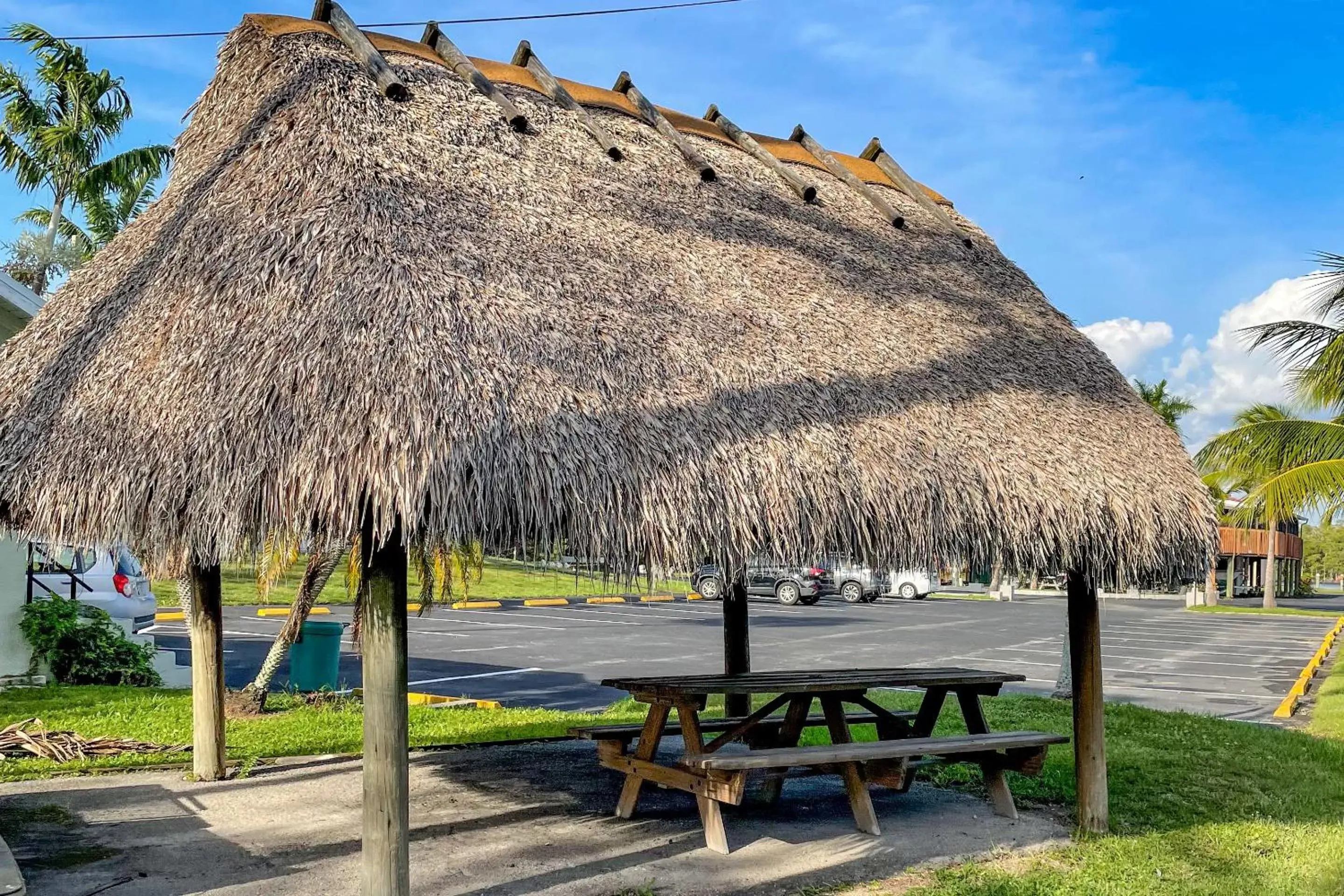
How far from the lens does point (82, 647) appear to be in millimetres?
13336

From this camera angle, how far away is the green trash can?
42.5 ft

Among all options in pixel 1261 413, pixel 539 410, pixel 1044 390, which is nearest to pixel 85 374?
pixel 539 410

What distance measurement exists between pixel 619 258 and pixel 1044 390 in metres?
3.20

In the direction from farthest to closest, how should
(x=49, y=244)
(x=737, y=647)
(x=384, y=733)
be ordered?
(x=49, y=244), (x=737, y=647), (x=384, y=733)

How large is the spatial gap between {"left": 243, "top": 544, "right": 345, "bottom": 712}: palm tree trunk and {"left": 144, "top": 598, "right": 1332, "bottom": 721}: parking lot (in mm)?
2644

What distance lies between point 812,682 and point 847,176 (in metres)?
4.88

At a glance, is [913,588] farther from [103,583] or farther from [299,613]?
[299,613]

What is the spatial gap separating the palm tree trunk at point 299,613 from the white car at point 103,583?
367 centimetres

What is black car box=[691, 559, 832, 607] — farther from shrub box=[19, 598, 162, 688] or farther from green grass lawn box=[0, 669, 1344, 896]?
shrub box=[19, 598, 162, 688]

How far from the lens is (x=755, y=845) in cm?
696

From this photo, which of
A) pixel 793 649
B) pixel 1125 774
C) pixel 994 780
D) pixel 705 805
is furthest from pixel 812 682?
pixel 793 649

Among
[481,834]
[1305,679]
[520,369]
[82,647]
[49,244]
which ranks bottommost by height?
[1305,679]

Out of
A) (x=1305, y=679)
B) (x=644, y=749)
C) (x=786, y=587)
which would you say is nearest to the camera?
(x=644, y=749)

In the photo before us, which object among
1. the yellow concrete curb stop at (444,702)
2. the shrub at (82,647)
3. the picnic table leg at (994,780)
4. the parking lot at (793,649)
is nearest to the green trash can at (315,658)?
the yellow concrete curb stop at (444,702)
